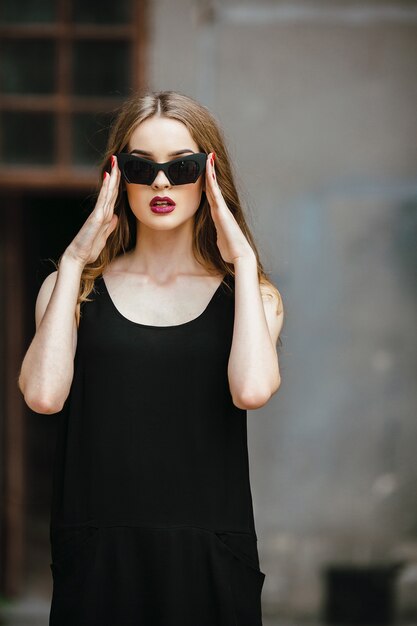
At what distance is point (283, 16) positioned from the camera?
4430mm

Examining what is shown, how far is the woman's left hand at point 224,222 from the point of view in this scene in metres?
2.45

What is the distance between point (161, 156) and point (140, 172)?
2.8 inches

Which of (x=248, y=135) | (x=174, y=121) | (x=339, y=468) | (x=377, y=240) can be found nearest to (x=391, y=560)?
(x=339, y=468)

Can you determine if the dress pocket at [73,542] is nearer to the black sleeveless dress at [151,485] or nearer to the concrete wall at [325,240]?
the black sleeveless dress at [151,485]

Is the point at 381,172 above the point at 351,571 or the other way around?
above

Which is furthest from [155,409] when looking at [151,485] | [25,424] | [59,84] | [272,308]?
[25,424]

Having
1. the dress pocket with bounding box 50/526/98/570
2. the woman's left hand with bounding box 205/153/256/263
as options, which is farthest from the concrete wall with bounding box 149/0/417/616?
the dress pocket with bounding box 50/526/98/570

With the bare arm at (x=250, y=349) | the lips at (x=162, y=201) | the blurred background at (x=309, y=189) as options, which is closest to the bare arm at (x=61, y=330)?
the lips at (x=162, y=201)

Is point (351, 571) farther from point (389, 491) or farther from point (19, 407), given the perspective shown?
point (19, 407)

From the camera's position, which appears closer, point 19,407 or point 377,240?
point 377,240

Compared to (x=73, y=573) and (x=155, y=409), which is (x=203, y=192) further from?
(x=73, y=573)

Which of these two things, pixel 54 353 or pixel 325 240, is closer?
pixel 54 353

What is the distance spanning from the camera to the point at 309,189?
177 inches

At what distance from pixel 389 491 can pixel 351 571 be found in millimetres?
426
